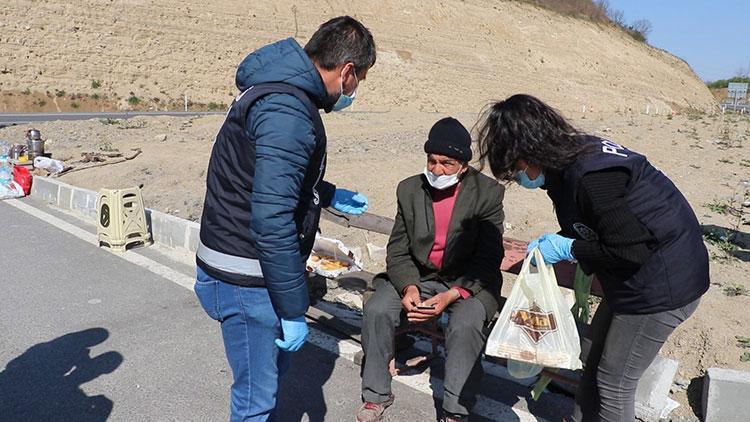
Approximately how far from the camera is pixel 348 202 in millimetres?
3170

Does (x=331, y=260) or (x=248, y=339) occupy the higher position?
(x=248, y=339)

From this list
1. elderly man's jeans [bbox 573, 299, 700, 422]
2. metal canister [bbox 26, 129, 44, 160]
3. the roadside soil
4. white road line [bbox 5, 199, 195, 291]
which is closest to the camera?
elderly man's jeans [bbox 573, 299, 700, 422]

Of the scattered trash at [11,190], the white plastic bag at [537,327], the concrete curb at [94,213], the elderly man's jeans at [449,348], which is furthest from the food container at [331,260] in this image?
the scattered trash at [11,190]

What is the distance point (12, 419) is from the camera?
3201 millimetres

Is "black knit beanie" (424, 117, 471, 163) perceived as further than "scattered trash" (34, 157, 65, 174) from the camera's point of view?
No

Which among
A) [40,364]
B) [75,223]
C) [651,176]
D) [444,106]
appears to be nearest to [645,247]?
[651,176]

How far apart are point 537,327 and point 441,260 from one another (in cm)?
99

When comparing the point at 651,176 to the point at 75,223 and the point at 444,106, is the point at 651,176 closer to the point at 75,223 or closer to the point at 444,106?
the point at 75,223

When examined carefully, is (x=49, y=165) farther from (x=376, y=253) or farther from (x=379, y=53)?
(x=379, y=53)

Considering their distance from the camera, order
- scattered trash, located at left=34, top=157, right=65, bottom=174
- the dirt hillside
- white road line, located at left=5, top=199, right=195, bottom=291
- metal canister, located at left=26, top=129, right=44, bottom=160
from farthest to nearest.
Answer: the dirt hillside < metal canister, located at left=26, top=129, right=44, bottom=160 < scattered trash, located at left=34, top=157, right=65, bottom=174 < white road line, located at left=5, top=199, right=195, bottom=291

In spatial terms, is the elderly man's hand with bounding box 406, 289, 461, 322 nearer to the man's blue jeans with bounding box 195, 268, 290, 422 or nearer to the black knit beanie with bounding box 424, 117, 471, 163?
the black knit beanie with bounding box 424, 117, 471, 163

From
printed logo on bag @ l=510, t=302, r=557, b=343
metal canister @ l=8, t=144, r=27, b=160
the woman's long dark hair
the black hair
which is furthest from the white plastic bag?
metal canister @ l=8, t=144, r=27, b=160

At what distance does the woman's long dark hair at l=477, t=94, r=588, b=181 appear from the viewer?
240cm

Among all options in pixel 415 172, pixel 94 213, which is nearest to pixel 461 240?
pixel 94 213
